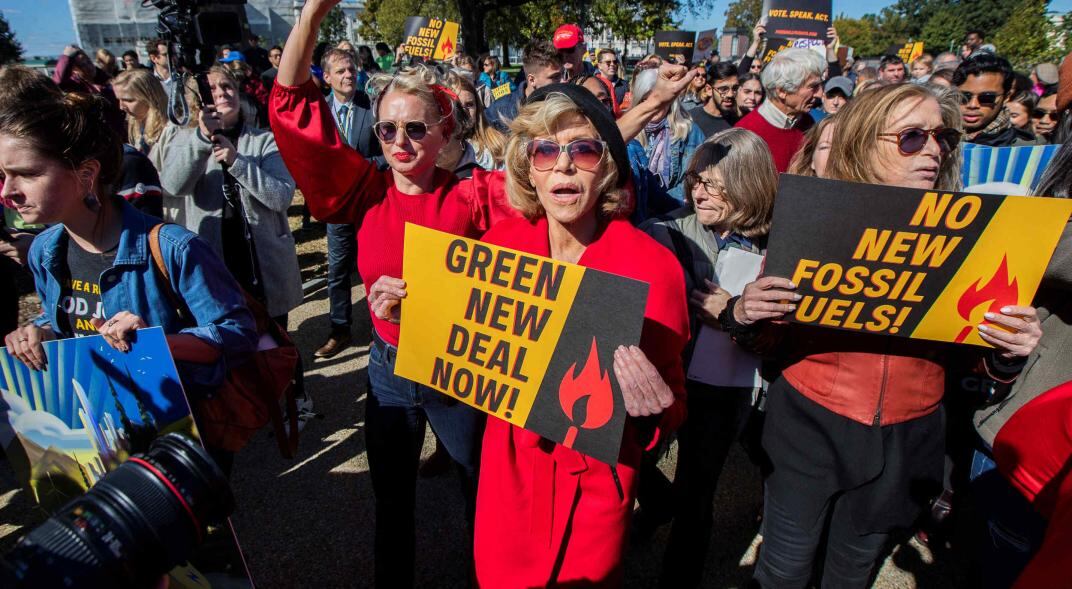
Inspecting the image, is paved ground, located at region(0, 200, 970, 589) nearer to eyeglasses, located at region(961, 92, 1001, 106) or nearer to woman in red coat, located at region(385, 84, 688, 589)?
woman in red coat, located at region(385, 84, 688, 589)

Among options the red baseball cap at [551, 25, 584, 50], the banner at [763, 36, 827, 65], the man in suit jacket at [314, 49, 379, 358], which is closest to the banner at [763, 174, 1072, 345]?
the man in suit jacket at [314, 49, 379, 358]

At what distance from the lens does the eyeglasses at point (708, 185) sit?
7.33 feet

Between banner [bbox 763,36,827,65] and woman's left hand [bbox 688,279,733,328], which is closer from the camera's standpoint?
woman's left hand [bbox 688,279,733,328]

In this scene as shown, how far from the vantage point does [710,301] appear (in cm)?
213

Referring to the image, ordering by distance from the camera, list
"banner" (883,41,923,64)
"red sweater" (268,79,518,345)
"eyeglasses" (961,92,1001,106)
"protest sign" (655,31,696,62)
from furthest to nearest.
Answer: "banner" (883,41,923,64) → "protest sign" (655,31,696,62) → "eyeglasses" (961,92,1001,106) → "red sweater" (268,79,518,345)

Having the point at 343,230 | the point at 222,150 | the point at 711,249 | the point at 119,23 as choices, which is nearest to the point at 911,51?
the point at 343,230

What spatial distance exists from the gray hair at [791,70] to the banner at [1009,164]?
133 cm

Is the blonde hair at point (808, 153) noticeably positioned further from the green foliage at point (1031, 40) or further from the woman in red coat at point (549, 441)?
the green foliage at point (1031, 40)

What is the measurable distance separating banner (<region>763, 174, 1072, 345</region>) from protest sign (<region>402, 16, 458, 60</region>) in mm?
9626

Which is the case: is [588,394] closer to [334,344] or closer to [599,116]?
[599,116]

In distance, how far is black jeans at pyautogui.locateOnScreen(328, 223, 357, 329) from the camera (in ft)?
16.0

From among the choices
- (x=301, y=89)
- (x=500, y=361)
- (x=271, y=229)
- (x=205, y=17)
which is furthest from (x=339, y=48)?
(x=500, y=361)

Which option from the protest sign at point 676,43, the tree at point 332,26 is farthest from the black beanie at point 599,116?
the tree at point 332,26

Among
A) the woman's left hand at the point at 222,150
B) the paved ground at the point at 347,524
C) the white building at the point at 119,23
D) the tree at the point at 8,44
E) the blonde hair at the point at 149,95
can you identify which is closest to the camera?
the paved ground at the point at 347,524
